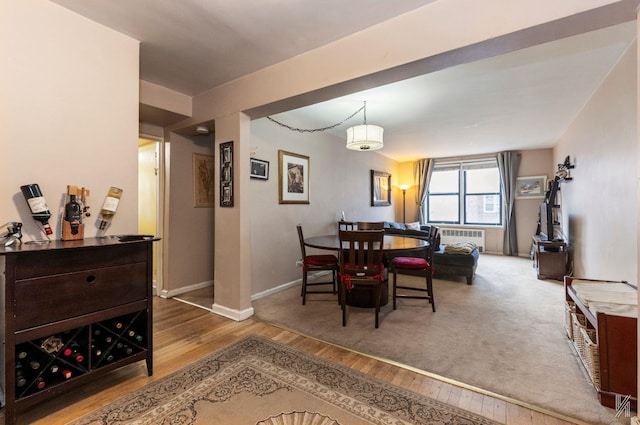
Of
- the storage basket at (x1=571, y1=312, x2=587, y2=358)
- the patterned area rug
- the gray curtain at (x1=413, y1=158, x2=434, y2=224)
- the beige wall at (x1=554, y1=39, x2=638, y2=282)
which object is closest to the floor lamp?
the gray curtain at (x1=413, y1=158, x2=434, y2=224)

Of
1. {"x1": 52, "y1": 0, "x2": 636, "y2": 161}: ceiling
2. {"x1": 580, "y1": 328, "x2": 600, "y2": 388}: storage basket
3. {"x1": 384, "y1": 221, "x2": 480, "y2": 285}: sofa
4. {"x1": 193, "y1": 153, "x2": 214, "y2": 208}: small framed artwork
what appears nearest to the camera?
{"x1": 580, "y1": 328, "x2": 600, "y2": 388}: storage basket

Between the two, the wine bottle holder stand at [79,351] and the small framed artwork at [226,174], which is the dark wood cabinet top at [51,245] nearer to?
the wine bottle holder stand at [79,351]

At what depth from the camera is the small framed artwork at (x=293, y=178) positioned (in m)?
3.95

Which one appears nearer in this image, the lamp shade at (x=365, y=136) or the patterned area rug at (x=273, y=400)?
Result: the patterned area rug at (x=273, y=400)

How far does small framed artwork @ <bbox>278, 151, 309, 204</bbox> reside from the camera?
3947mm

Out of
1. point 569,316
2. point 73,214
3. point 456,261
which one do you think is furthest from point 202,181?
point 569,316

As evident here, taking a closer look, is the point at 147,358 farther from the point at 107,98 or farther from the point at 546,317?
the point at 546,317

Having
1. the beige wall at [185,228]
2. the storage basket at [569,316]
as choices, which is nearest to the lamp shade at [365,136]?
the beige wall at [185,228]

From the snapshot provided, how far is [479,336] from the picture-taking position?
2510 millimetres

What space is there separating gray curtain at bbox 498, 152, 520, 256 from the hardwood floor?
6056mm

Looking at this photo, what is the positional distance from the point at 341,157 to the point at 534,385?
4.20m

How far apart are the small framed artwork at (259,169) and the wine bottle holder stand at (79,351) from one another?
2056 mm

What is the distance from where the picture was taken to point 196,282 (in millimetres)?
3959

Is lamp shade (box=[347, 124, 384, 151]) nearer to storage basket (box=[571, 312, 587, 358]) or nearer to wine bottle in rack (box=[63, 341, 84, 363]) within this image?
storage basket (box=[571, 312, 587, 358])
